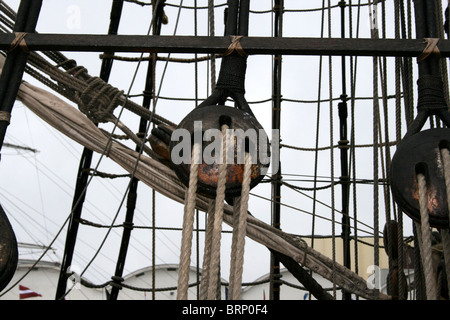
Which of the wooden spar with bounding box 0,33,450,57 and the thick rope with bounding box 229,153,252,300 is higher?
the wooden spar with bounding box 0,33,450,57

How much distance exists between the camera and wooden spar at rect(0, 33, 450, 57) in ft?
5.24

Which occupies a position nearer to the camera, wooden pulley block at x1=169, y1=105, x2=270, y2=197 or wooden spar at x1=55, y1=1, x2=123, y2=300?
wooden pulley block at x1=169, y1=105, x2=270, y2=197

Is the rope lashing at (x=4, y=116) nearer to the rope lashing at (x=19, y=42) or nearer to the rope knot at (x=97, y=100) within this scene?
the rope lashing at (x=19, y=42)

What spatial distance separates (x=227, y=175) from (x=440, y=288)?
1228 mm

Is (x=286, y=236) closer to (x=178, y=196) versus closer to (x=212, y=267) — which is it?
(x=178, y=196)

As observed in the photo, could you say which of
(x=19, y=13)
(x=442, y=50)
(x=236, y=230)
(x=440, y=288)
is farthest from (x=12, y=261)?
(x=440, y=288)

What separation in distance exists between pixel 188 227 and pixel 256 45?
58 cm

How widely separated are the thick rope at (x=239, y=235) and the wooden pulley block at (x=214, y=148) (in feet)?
0.12

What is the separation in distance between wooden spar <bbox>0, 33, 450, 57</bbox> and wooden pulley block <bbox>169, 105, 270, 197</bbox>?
0.73ft

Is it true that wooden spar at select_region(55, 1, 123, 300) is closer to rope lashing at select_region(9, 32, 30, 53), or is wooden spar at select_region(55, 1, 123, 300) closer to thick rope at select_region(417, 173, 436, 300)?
rope lashing at select_region(9, 32, 30, 53)

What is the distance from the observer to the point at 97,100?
304 cm

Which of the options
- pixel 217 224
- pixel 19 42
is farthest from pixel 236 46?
pixel 19 42

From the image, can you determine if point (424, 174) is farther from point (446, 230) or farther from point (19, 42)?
point (19, 42)

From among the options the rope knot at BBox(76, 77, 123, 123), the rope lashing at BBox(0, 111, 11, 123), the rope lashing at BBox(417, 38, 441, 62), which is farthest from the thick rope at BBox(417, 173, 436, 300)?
the rope knot at BBox(76, 77, 123, 123)
